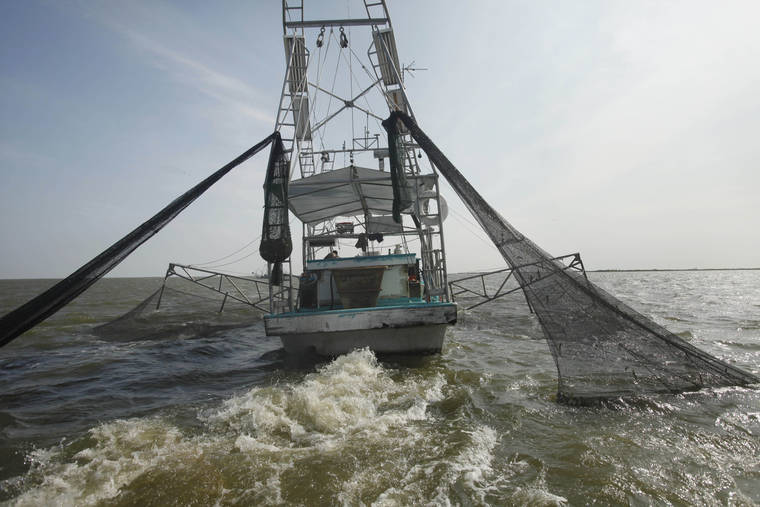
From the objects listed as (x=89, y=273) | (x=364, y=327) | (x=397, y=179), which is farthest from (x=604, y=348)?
(x=89, y=273)

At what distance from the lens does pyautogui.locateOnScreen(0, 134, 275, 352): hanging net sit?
466 centimetres

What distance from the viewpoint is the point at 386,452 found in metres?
4.49

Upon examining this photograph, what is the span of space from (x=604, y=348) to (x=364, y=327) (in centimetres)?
453

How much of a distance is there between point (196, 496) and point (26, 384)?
8.19 metres

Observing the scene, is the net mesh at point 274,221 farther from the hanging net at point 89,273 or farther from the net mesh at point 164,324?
the net mesh at point 164,324

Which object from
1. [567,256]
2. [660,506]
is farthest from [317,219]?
[660,506]

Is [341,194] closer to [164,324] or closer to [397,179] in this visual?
[397,179]

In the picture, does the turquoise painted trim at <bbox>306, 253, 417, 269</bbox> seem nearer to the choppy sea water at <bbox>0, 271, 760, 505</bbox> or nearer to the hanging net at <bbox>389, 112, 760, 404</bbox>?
the choppy sea water at <bbox>0, 271, 760, 505</bbox>

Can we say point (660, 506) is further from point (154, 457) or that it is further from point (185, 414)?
point (185, 414)

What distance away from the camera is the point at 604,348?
239 inches

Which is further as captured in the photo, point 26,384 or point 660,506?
point 26,384

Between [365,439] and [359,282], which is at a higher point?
[359,282]

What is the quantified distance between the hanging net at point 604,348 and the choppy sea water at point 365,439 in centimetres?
28

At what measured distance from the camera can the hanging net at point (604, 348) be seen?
5789 millimetres
